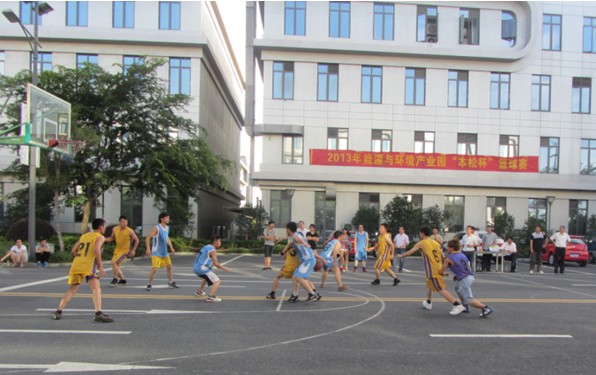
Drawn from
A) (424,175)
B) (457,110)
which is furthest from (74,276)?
(457,110)

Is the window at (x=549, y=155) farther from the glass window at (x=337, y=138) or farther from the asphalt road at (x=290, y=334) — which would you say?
the asphalt road at (x=290, y=334)

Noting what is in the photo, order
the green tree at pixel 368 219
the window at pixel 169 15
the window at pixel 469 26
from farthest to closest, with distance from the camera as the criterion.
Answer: the window at pixel 469 26 → the window at pixel 169 15 → the green tree at pixel 368 219

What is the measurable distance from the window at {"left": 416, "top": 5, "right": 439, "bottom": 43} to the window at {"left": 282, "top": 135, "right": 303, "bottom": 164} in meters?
11.5

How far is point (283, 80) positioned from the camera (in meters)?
34.0

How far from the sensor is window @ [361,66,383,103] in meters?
34.5

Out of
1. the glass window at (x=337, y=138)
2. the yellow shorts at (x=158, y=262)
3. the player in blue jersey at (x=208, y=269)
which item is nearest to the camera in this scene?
the player in blue jersey at (x=208, y=269)

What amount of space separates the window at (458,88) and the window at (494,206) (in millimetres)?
7166

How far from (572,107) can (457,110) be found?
8.74 m

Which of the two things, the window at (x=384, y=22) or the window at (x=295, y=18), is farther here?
the window at (x=384, y=22)

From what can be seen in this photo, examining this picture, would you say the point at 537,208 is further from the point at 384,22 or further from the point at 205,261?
the point at 205,261

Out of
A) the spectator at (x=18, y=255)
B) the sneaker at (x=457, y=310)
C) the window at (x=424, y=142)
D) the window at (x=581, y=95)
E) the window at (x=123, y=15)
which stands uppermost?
the window at (x=123, y=15)

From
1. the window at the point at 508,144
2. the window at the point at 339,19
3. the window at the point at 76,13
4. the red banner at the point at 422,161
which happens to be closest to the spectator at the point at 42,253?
the red banner at the point at 422,161

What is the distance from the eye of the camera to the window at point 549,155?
35.3 m

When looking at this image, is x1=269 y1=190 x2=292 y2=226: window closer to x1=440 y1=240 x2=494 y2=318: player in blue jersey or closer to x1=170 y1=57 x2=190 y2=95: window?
x1=170 y1=57 x2=190 y2=95: window
